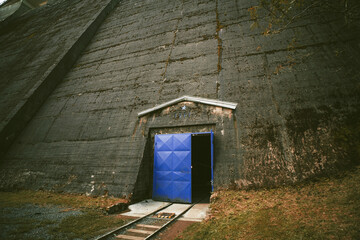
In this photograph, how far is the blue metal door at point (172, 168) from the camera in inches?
262

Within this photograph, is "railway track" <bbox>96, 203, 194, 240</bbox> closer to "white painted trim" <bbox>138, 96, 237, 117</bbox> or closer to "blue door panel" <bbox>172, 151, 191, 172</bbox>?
"blue door panel" <bbox>172, 151, 191, 172</bbox>

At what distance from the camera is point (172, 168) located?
690 centimetres

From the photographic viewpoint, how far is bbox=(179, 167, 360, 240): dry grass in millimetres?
3277

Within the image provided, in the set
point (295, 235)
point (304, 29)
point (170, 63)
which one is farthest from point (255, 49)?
point (295, 235)

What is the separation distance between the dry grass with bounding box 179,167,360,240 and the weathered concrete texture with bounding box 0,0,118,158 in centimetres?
1128

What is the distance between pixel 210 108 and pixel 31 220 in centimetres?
654

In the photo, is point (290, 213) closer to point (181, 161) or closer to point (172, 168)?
point (181, 161)

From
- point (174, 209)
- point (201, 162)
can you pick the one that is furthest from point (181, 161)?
point (201, 162)

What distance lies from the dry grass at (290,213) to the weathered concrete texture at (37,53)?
37.0 ft

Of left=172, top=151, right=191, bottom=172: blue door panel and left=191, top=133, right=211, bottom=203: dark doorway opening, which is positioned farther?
left=191, top=133, right=211, bottom=203: dark doorway opening

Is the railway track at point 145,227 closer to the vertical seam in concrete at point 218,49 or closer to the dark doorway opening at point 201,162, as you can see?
the dark doorway opening at point 201,162

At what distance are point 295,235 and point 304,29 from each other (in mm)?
8797

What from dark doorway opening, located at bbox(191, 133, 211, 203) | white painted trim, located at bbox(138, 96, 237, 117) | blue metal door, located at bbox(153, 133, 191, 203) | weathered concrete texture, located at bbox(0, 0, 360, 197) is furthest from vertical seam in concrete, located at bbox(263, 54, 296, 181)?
dark doorway opening, located at bbox(191, 133, 211, 203)

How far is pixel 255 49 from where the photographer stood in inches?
329
